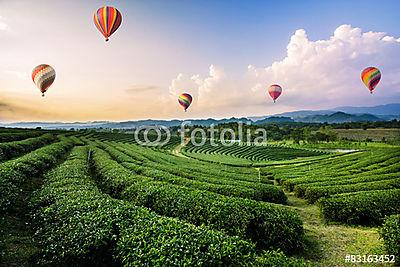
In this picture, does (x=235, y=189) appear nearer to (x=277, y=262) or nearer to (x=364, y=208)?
(x=364, y=208)

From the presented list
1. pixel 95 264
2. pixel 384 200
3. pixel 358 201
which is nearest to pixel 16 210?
pixel 95 264

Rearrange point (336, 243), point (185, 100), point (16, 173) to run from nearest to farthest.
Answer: point (336, 243), point (16, 173), point (185, 100)

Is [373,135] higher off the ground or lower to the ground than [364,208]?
lower

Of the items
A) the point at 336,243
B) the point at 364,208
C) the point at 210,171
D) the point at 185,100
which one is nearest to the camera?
the point at 336,243

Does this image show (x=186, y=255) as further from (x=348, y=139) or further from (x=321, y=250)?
(x=348, y=139)

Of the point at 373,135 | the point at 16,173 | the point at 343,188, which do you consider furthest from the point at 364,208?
the point at 373,135

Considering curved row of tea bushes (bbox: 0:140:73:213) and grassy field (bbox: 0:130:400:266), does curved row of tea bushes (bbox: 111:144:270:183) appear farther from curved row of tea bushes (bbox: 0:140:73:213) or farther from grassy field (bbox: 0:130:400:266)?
curved row of tea bushes (bbox: 0:140:73:213)
